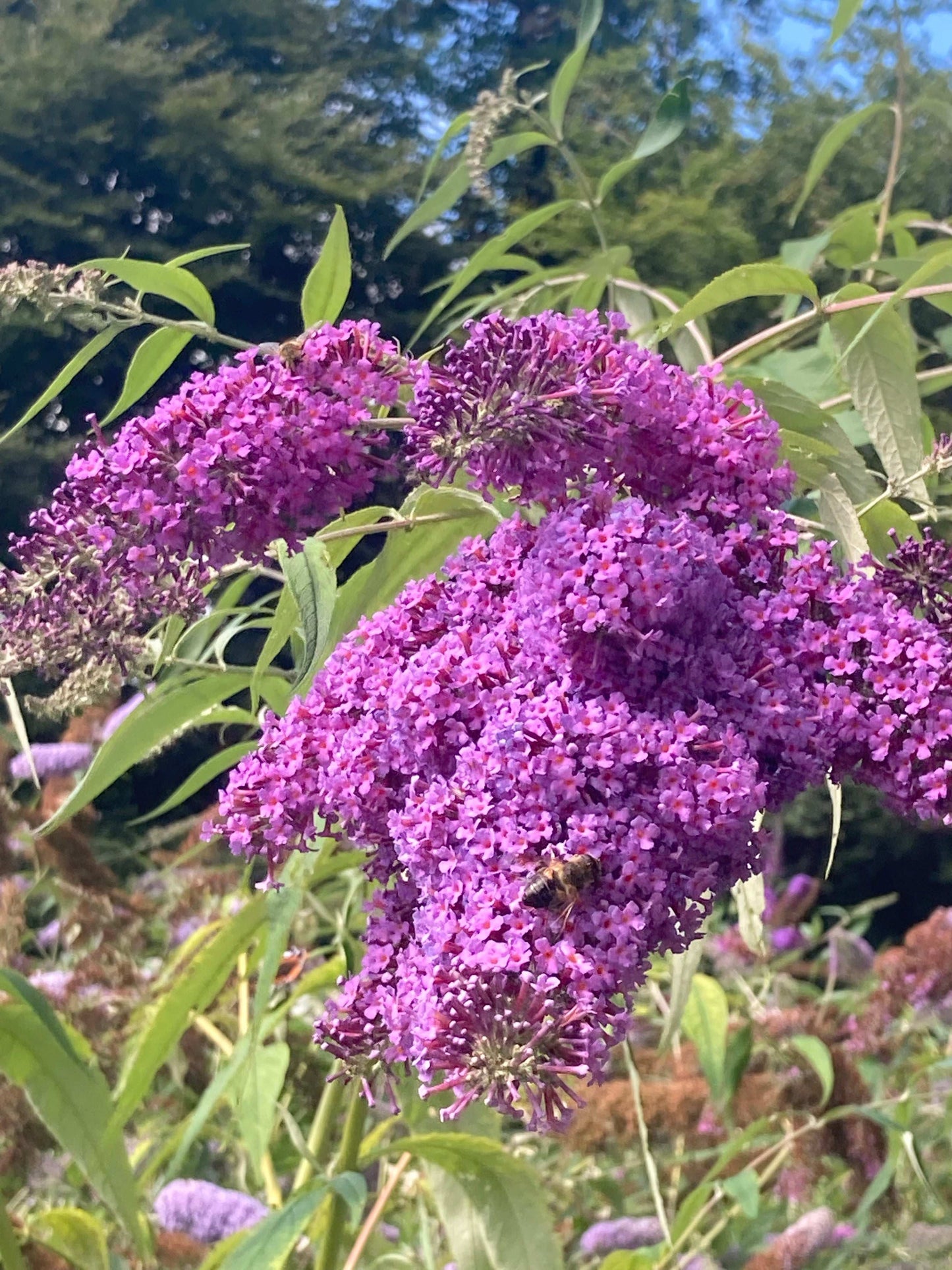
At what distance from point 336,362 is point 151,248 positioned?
22.6 ft

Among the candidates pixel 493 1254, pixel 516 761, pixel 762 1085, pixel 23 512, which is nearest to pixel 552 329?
pixel 516 761

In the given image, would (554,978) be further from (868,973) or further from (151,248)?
(151,248)

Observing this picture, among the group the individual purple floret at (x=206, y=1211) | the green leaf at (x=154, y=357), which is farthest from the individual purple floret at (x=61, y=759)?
the green leaf at (x=154, y=357)

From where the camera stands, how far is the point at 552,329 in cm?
62

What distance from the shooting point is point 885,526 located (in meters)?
0.80

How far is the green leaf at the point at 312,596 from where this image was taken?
0.55m

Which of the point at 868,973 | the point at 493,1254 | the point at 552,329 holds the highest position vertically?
the point at 552,329

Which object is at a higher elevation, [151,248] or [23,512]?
[151,248]

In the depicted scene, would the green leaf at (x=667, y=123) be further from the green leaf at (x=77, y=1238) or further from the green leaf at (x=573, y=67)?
the green leaf at (x=77, y=1238)

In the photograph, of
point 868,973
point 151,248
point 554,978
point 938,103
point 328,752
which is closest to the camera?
point 554,978

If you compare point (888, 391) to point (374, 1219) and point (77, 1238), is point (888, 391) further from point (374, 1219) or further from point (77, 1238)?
point (77, 1238)

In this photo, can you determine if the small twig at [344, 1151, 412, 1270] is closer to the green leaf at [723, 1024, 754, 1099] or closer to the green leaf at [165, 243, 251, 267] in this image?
the green leaf at [723, 1024, 754, 1099]

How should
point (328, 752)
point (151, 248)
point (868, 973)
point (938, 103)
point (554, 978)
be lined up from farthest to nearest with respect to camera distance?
point (151, 248)
point (868, 973)
point (938, 103)
point (328, 752)
point (554, 978)

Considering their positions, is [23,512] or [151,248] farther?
[151,248]
